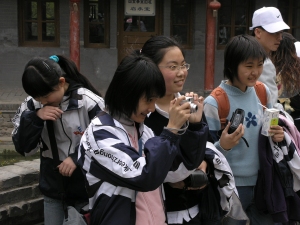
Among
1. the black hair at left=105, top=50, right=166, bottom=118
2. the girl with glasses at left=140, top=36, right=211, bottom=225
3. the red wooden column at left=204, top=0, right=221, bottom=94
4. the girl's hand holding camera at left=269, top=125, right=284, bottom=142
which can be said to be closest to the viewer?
the black hair at left=105, top=50, right=166, bottom=118

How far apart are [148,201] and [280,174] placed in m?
1.00

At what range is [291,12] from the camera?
11.9 meters

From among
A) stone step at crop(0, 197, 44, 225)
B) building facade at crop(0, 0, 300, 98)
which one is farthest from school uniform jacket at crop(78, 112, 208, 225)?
building facade at crop(0, 0, 300, 98)

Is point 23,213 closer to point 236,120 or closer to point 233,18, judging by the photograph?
point 236,120

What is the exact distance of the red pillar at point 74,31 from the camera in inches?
399

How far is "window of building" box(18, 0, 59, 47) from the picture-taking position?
11250 millimetres

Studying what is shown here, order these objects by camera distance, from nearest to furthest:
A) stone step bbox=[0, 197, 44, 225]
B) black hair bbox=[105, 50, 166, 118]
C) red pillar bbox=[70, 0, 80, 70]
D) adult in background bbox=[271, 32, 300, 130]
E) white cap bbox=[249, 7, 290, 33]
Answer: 1. black hair bbox=[105, 50, 166, 118]
2. stone step bbox=[0, 197, 44, 225]
3. white cap bbox=[249, 7, 290, 33]
4. adult in background bbox=[271, 32, 300, 130]
5. red pillar bbox=[70, 0, 80, 70]

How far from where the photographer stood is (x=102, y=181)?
197cm

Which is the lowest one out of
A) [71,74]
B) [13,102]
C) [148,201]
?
[13,102]

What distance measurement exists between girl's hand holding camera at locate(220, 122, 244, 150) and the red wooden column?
797cm

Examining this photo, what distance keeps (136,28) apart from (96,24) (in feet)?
3.01

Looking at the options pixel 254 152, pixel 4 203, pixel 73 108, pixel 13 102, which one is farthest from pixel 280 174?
pixel 13 102

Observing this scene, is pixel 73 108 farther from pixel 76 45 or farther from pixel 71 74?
pixel 76 45

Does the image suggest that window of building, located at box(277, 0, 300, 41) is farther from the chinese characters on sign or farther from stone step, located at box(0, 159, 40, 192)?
stone step, located at box(0, 159, 40, 192)
